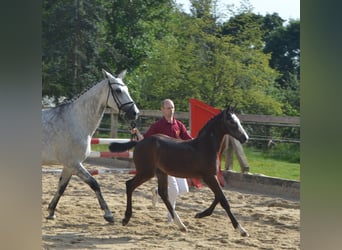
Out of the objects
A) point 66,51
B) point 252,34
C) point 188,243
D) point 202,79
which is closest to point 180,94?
point 202,79

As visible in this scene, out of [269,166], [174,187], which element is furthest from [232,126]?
[269,166]

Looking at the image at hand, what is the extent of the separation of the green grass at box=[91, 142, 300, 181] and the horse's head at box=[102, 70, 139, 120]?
576 centimetres

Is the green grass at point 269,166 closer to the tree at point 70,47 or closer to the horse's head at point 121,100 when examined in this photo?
A: the horse's head at point 121,100

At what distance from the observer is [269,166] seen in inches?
588

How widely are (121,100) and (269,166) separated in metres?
7.97

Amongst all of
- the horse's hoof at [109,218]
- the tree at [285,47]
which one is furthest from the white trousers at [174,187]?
the tree at [285,47]

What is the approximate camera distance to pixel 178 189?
25.4ft

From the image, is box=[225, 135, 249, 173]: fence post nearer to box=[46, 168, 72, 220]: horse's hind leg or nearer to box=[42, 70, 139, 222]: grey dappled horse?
box=[42, 70, 139, 222]: grey dappled horse

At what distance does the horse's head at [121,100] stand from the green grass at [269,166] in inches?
227
